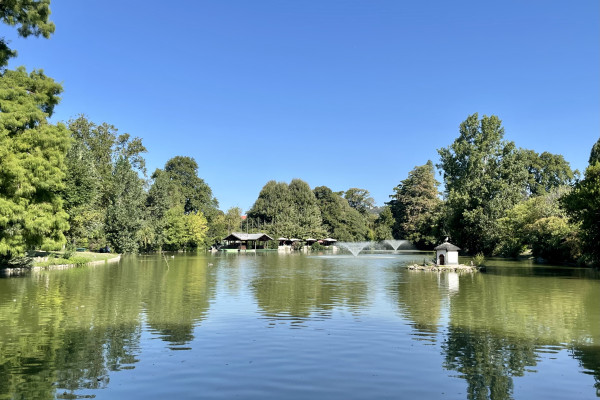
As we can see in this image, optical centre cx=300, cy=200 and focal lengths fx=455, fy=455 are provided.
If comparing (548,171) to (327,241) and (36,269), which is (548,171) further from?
(36,269)

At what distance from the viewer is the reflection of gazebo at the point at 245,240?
8162 centimetres

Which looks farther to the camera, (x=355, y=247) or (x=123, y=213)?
(x=355, y=247)

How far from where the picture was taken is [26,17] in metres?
20.0

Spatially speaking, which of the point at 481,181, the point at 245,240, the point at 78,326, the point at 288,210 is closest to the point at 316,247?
the point at 288,210

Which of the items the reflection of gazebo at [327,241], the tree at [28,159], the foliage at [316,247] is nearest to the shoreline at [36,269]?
the tree at [28,159]

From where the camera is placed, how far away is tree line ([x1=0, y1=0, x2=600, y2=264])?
22203 millimetres

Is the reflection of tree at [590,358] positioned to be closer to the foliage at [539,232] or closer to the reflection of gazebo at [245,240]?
the foliage at [539,232]

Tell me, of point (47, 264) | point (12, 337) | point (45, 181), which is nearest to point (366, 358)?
point (12, 337)

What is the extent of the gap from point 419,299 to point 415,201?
7622cm

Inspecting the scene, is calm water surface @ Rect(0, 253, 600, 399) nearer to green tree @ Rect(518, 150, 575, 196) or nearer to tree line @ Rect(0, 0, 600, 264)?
tree line @ Rect(0, 0, 600, 264)

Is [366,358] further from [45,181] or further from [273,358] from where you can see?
[45,181]

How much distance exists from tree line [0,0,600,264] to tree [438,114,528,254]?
129 millimetres

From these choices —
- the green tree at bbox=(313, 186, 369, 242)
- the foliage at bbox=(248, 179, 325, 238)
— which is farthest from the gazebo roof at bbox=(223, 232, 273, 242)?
the green tree at bbox=(313, 186, 369, 242)

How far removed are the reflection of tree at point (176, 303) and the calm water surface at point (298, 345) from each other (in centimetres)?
6
